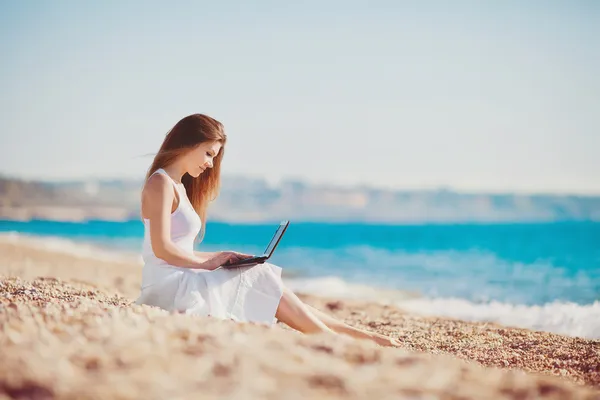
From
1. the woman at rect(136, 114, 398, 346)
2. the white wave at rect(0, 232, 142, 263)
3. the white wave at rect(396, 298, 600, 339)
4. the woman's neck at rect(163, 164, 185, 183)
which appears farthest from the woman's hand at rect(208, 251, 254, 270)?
the white wave at rect(0, 232, 142, 263)

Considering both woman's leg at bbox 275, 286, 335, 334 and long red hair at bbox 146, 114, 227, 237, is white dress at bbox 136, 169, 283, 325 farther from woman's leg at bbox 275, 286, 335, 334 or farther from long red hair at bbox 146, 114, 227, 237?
long red hair at bbox 146, 114, 227, 237

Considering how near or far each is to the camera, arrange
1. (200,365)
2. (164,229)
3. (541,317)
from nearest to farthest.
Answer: (200,365)
(164,229)
(541,317)

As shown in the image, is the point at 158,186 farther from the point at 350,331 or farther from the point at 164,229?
the point at 350,331

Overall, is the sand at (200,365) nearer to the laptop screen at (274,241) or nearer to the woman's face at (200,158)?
the laptop screen at (274,241)

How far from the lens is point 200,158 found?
4723 millimetres

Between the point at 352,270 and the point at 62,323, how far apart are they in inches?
938

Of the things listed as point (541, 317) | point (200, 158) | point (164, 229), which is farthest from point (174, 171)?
point (541, 317)

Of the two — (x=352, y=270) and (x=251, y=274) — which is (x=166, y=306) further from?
(x=352, y=270)

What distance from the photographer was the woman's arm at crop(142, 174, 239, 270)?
14.0 ft

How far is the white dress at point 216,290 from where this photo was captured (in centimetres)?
427

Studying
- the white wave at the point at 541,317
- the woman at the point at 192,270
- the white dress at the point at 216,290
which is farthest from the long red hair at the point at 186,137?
the white wave at the point at 541,317

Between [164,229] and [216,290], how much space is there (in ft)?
1.82

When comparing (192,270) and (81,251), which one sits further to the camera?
(81,251)

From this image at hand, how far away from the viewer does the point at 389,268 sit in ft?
91.6
